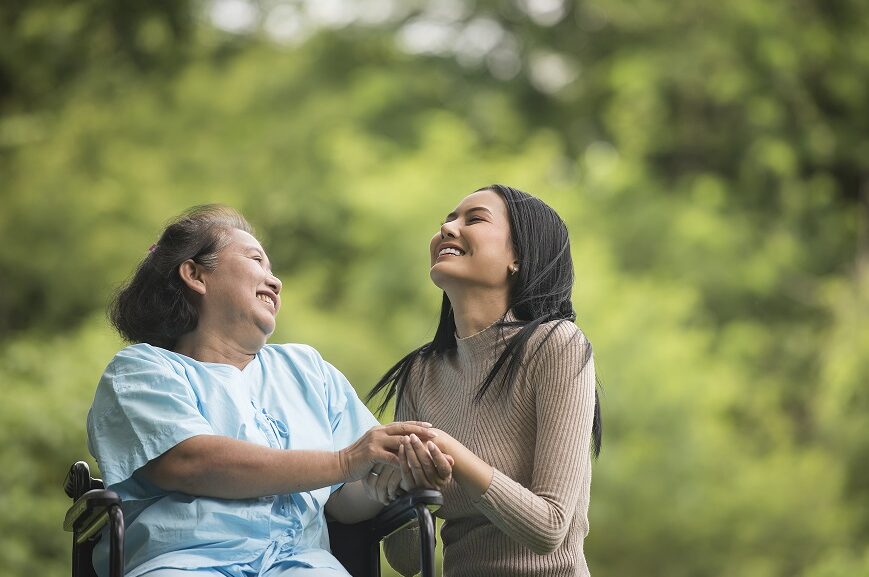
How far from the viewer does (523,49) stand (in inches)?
390

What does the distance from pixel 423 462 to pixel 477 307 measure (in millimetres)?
419

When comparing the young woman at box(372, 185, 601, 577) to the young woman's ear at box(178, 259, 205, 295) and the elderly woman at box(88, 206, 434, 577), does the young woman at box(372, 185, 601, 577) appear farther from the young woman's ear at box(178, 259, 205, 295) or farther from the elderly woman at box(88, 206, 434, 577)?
the young woman's ear at box(178, 259, 205, 295)

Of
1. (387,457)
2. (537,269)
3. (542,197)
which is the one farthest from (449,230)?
(542,197)

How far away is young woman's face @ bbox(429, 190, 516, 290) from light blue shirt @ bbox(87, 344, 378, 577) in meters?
0.37

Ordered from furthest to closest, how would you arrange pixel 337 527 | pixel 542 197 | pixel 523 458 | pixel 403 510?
pixel 542 197 → pixel 337 527 → pixel 523 458 → pixel 403 510

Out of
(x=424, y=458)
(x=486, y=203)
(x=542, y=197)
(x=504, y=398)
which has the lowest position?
(x=424, y=458)

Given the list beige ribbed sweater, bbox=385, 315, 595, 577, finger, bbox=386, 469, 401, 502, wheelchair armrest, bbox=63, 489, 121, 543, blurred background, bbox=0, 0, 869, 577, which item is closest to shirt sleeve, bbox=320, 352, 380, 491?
beige ribbed sweater, bbox=385, 315, 595, 577

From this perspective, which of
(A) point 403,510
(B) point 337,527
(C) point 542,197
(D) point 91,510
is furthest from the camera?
(C) point 542,197

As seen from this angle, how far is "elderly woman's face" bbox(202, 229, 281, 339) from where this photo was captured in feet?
6.58

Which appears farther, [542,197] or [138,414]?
[542,197]

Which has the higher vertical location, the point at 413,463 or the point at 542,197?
the point at 542,197

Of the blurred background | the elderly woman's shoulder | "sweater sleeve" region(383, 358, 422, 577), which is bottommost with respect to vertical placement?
"sweater sleeve" region(383, 358, 422, 577)

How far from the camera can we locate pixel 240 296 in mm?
2008

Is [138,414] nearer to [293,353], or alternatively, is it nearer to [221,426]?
[221,426]
